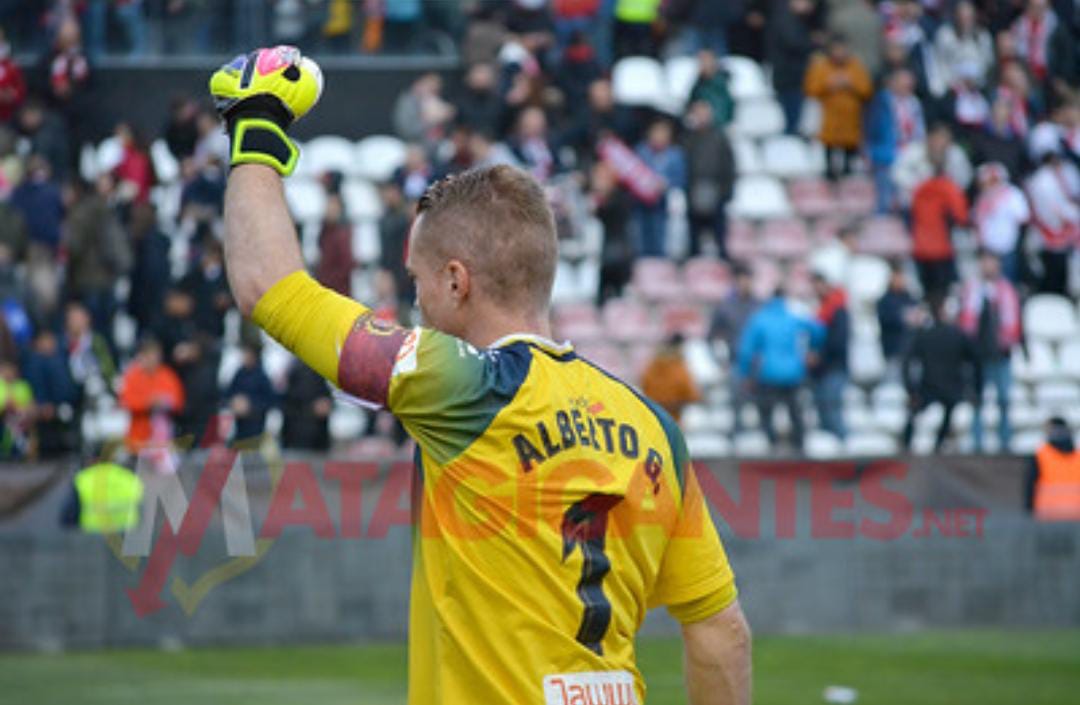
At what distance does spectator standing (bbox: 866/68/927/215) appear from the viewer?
23.7 meters

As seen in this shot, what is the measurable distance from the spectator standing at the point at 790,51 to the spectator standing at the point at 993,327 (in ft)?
12.5

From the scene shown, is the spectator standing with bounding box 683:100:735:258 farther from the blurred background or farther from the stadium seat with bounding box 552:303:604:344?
the stadium seat with bounding box 552:303:604:344

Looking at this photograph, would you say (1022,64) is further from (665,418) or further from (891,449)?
(665,418)

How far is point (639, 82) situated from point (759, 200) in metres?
2.12

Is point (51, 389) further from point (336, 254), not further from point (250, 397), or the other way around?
point (336, 254)

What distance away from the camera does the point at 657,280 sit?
73.9ft

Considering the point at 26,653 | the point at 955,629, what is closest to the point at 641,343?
the point at 955,629

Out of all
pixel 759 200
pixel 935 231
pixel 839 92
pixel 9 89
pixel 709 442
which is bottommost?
pixel 709 442

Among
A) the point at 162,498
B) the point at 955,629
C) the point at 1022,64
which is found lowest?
the point at 955,629

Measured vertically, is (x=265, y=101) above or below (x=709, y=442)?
above

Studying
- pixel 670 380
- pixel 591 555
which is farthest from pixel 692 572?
pixel 670 380

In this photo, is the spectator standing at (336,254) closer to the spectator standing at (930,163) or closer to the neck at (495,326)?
the spectator standing at (930,163)

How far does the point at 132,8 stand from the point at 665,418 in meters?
21.8

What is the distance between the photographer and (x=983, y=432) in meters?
20.0
